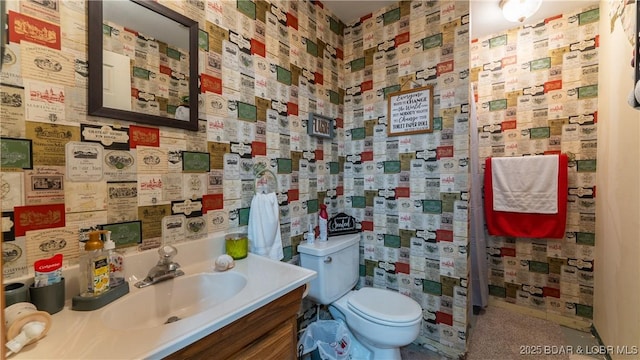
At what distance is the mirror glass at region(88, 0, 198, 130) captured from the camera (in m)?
0.88

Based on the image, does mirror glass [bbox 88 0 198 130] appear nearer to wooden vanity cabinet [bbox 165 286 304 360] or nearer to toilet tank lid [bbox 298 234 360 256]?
wooden vanity cabinet [bbox 165 286 304 360]

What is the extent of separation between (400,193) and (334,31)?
4.59 feet

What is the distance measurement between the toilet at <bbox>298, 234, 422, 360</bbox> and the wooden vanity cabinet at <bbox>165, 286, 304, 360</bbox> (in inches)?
22.3

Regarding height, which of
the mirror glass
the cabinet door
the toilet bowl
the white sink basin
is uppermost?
the mirror glass

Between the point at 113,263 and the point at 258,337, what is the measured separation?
1.79 ft

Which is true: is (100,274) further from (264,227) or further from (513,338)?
(513,338)

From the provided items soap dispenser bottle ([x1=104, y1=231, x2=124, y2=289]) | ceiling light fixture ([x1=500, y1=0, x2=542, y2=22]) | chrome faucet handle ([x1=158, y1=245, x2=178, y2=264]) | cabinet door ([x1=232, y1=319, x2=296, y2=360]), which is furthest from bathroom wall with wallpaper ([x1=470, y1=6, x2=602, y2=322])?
soap dispenser bottle ([x1=104, y1=231, x2=124, y2=289])

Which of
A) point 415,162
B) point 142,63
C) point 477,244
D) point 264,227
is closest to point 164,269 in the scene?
point 264,227

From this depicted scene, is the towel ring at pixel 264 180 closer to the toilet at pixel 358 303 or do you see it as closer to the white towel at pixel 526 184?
the toilet at pixel 358 303

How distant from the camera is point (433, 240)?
5.71 ft

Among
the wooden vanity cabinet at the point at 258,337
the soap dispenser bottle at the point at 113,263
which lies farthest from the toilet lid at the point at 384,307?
the soap dispenser bottle at the point at 113,263

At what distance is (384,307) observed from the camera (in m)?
1.53

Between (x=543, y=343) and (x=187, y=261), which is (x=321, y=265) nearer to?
(x=187, y=261)

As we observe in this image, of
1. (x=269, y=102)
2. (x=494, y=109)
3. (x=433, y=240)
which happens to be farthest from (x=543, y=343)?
(x=269, y=102)
